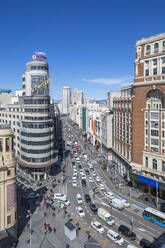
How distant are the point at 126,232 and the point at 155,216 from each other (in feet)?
32.6

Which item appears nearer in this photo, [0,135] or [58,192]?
[0,135]

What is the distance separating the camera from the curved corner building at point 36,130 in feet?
234

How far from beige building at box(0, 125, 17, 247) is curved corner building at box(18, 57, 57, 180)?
31490 mm

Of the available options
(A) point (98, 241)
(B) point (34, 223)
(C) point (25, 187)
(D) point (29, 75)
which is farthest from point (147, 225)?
(D) point (29, 75)

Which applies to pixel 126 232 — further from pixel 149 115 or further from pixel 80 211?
pixel 149 115

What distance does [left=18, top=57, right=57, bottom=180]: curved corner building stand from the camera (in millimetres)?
71375

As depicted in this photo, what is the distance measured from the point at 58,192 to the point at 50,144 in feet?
63.1

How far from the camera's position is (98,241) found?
1531 inches

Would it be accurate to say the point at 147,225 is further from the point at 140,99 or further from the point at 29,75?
the point at 29,75

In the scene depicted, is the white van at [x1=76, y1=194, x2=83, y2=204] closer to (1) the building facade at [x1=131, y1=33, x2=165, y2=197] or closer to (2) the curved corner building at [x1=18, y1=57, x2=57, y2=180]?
(2) the curved corner building at [x1=18, y1=57, x2=57, y2=180]

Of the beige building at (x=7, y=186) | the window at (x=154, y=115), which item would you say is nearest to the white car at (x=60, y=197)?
the beige building at (x=7, y=186)

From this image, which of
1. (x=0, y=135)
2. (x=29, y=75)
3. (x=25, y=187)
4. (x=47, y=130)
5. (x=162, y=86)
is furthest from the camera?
(x=29, y=75)

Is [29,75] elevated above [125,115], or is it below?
above

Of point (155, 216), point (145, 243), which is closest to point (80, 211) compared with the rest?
point (145, 243)
